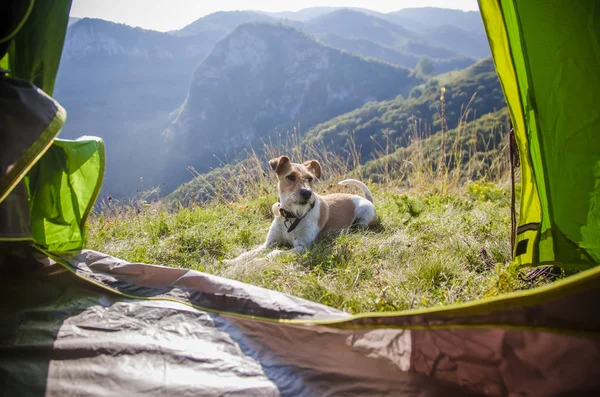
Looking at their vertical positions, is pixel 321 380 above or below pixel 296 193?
below

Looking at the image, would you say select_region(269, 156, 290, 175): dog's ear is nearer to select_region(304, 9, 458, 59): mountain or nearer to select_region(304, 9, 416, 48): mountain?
select_region(304, 9, 458, 59): mountain

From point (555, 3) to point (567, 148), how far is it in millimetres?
763

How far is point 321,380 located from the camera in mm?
1463

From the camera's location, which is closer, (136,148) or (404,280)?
(404,280)

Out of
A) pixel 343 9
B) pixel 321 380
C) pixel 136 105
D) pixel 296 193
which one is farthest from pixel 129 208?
pixel 343 9

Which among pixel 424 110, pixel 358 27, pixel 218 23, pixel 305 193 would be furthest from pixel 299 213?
pixel 358 27

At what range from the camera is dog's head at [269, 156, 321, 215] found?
145 inches

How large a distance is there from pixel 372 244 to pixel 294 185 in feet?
3.73

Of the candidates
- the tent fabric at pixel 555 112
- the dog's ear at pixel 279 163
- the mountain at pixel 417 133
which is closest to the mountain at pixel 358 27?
the mountain at pixel 417 133

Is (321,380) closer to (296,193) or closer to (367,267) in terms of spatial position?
(367,267)

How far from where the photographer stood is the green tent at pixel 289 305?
1172 mm

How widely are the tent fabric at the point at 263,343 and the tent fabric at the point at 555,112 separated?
117 centimetres

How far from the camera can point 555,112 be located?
1.90m

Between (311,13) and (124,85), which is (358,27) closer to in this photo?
(311,13)
